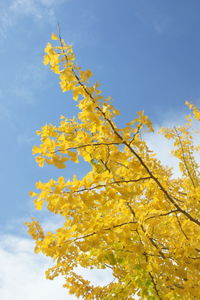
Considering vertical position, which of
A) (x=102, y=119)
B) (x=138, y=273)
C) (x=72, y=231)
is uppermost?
(x=102, y=119)

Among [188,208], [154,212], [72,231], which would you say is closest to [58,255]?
[72,231]

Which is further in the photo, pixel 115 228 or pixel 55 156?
pixel 115 228

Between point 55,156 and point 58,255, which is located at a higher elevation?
point 55,156

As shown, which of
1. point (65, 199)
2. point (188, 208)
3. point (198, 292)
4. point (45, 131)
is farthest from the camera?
point (188, 208)

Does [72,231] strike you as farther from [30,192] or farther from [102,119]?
[102,119]

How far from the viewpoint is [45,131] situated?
87.0 inches

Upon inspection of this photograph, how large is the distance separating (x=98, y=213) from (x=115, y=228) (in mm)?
Result: 194

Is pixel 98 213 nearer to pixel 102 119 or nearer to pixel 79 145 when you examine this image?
pixel 79 145

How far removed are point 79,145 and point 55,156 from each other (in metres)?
0.23

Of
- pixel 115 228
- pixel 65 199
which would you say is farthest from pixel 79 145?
pixel 115 228

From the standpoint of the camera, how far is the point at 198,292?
236cm

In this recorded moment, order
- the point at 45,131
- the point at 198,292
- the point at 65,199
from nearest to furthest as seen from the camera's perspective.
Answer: the point at 65,199
the point at 45,131
the point at 198,292

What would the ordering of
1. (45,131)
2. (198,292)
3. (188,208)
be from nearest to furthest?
1. (45,131)
2. (198,292)
3. (188,208)

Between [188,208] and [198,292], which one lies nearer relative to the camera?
[198,292]
